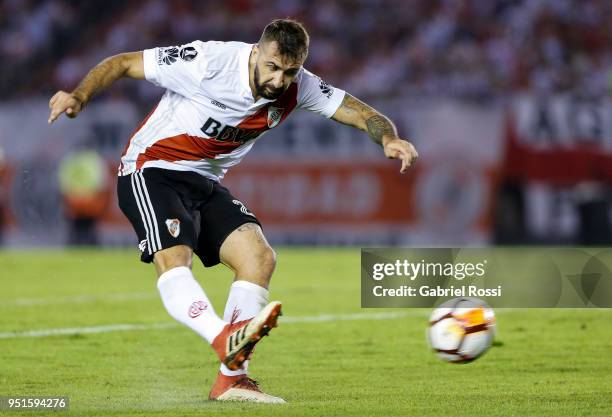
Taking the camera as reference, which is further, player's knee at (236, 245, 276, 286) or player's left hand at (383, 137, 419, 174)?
player's knee at (236, 245, 276, 286)

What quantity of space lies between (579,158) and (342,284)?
641cm

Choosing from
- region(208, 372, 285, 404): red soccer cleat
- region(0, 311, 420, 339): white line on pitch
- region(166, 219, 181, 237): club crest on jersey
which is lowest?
region(208, 372, 285, 404): red soccer cleat

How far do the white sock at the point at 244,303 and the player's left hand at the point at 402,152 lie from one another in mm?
961

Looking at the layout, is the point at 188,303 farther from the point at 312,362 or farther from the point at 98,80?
the point at 312,362

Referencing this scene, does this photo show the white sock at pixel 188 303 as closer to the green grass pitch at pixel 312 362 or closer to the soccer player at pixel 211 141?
the soccer player at pixel 211 141

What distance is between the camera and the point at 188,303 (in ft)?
18.7

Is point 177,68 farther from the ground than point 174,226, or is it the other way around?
point 177,68

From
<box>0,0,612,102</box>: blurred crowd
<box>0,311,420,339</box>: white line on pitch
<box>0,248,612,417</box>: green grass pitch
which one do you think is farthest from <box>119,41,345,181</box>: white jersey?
<box>0,0,612,102</box>: blurred crowd

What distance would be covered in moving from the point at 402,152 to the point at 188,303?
1.32 m

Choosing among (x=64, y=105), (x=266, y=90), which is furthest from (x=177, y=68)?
(x=64, y=105)

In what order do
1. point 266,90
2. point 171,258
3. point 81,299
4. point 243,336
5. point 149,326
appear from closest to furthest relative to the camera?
point 243,336
point 171,258
point 266,90
point 149,326
point 81,299

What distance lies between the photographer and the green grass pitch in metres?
5.88

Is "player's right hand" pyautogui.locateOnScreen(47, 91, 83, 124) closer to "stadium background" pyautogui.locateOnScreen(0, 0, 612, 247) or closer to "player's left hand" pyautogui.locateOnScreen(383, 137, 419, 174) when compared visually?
"player's left hand" pyautogui.locateOnScreen(383, 137, 419, 174)

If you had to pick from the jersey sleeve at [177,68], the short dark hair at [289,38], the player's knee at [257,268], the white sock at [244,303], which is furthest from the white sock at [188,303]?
the short dark hair at [289,38]
